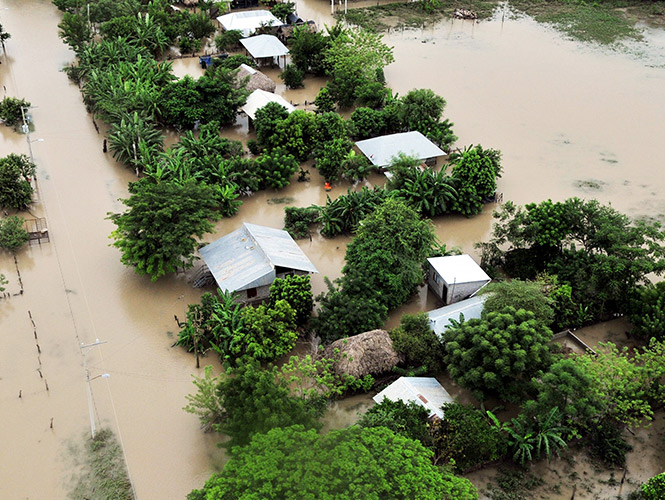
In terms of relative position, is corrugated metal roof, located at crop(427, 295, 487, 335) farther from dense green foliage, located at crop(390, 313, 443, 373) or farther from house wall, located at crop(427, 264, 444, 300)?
house wall, located at crop(427, 264, 444, 300)

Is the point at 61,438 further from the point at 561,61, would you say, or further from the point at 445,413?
the point at 561,61

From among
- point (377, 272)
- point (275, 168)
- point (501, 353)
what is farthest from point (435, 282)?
point (275, 168)

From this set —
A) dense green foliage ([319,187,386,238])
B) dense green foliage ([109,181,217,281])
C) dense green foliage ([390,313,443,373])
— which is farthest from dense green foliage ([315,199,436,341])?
dense green foliage ([109,181,217,281])

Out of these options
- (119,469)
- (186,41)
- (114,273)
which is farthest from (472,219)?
(186,41)

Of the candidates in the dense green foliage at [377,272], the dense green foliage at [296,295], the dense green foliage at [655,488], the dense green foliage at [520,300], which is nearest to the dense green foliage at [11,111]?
the dense green foliage at [296,295]

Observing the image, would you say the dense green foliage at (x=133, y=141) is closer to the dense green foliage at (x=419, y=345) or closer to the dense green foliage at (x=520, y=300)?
the dense green foliage at (x=419, y=345)

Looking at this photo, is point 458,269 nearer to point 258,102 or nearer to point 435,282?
point 435,282
